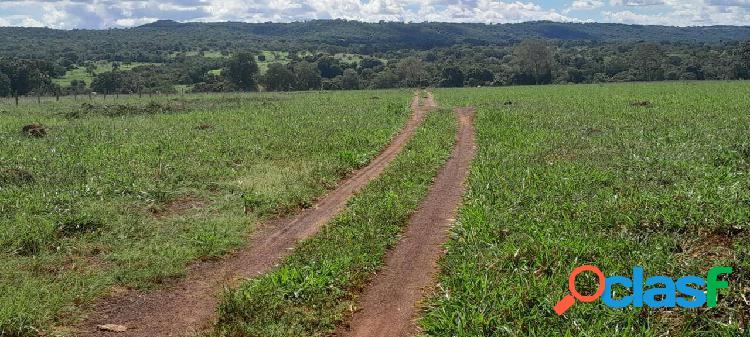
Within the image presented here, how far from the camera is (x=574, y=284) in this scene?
7.96 metres

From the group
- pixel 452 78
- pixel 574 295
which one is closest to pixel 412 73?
pixel 452 78

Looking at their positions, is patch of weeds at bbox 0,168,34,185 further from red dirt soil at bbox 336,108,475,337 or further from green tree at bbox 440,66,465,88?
green tree at bbox 440,66,465,88

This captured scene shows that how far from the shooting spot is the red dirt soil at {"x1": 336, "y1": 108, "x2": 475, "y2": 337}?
24.5 ft

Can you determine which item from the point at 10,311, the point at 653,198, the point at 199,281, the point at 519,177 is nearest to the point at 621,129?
the point at 519,177

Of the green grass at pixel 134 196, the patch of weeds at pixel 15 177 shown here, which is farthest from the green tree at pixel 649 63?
the patch of weeds at pixel 15 177

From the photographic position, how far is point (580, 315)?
717 centimetres

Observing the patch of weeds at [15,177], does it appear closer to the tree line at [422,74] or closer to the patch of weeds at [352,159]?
the patch of weeds at [352,159]

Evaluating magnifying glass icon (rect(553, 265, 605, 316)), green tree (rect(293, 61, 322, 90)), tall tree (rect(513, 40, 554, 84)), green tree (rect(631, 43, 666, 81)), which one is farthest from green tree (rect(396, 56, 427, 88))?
magnifying glass icon (rect(553, 265, 605, 316))

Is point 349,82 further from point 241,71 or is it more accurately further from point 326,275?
point 326,275

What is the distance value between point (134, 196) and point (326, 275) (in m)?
7.27

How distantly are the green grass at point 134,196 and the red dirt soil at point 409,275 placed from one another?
3308 mm

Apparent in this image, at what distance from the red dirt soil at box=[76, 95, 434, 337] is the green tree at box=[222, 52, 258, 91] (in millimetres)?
75978

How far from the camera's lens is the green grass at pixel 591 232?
7059 mm

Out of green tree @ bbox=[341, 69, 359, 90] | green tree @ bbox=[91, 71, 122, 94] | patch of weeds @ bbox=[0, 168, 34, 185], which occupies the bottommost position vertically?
green tree @ bbox=[341, 69, 359, 90]
